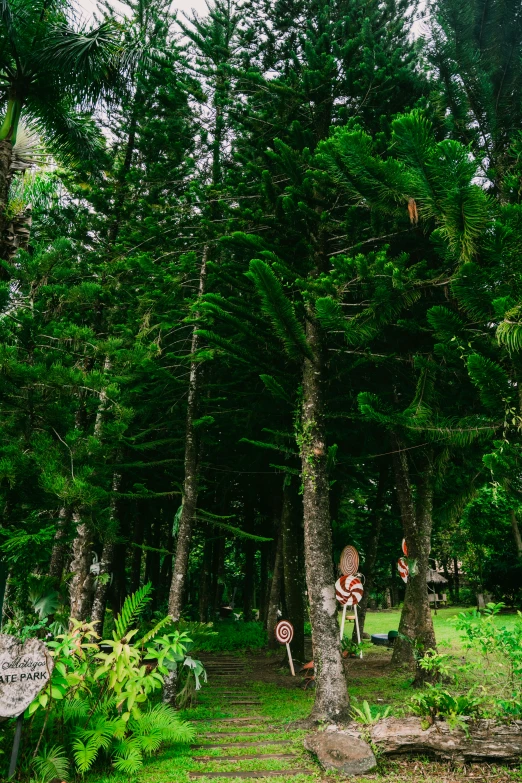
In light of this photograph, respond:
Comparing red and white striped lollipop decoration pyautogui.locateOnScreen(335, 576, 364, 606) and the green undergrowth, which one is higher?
red and white striped lollipop decoration pyautogui.locateOnScreen(335, 576, 364, 606)

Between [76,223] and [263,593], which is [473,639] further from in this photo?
[263,593]

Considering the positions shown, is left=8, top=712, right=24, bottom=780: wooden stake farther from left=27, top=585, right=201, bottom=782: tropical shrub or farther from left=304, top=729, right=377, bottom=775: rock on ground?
left=304, top=729, right=377, bottom=775: rock on ground

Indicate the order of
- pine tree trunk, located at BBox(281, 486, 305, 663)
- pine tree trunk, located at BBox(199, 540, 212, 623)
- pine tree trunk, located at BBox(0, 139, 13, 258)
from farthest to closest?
pine tree trunk, located at BBox(199, 540, 212, 623) → pine tree trunk, located at BBox(281, 486, 305, 663) → pine tree trunk, located at BBox(0, 139, 13, 258)

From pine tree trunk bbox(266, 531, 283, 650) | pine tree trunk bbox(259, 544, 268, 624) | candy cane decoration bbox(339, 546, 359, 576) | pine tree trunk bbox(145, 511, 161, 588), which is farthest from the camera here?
Result: pine tree trunk bbox(145, 511, 161, 588)

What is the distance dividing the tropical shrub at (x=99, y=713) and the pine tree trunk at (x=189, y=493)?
2147 millimetres

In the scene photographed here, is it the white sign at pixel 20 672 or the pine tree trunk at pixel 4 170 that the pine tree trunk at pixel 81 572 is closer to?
the white sign at pixel 20 672

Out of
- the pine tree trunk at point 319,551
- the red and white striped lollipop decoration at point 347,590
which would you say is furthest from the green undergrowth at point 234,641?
the pine tree trunk at point 319,551

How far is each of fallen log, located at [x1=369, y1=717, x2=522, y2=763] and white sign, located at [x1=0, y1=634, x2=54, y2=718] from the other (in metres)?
2.88

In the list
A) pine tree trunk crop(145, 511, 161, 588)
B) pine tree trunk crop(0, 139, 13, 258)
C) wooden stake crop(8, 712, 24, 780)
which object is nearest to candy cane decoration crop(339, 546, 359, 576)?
wooden stake crop(8, 712, 24, 780)

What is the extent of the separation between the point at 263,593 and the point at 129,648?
15614 mm

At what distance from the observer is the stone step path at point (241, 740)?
4559 mm

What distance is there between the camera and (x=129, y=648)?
442 centimetres

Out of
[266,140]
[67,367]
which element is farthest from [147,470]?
[266,140]

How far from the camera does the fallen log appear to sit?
442 centimetres
